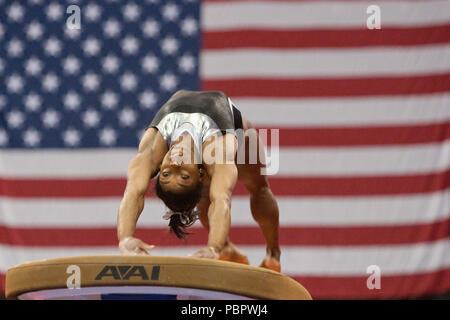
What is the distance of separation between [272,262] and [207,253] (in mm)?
1310

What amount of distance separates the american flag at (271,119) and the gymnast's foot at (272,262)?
81cm

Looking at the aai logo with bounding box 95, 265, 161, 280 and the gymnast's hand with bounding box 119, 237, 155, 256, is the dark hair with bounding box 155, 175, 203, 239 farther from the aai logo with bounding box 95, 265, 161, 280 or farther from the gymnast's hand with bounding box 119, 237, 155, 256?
the aai logo with bounding box 95, 265, 161, 280

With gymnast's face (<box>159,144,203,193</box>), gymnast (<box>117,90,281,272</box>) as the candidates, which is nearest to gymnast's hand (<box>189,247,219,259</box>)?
gymnast (<box>117,90,281,272</box>)

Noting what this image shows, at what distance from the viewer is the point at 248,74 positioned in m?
5.19

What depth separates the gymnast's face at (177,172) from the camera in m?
3.08

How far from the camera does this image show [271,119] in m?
5.15

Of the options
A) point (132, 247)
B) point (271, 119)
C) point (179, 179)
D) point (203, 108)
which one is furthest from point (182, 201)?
point (271, 119)

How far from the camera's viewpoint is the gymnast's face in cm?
308

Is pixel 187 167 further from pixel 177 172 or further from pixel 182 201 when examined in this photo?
pixel 182 201

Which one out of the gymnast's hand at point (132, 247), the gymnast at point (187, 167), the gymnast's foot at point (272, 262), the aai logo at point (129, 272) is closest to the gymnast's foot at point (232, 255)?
the gymnast's foot at point (272, 262)

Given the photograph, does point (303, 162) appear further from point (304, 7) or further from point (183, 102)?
point (183, 102)

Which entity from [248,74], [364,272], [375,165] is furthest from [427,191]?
[248,74]

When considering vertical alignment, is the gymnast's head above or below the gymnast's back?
below

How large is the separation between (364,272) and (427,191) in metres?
0.75
